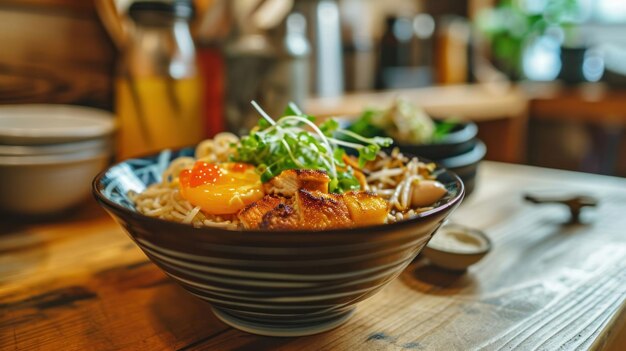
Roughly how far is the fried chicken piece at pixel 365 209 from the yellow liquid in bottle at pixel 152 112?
37.7 inches

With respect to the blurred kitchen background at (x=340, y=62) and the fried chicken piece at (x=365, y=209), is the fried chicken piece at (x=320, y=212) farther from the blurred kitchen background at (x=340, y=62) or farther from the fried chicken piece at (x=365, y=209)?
the blurred kitchen background at (x=340, y=62)

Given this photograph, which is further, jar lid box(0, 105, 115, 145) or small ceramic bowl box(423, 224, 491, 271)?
jar lid box(0, 105, 115, 145)

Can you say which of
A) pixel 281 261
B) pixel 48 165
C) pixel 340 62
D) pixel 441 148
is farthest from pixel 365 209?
pixel 340 62

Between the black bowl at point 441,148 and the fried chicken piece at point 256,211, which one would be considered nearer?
the fried chicken piece at point 256,211

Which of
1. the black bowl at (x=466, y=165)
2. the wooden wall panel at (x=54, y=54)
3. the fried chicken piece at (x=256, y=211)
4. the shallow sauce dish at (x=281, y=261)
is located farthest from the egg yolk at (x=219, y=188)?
the wooden wall panel at (x=54, y=54)

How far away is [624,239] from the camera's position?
4.06 feet

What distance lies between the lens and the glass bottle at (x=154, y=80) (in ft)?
4.98

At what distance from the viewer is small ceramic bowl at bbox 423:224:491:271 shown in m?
1.00

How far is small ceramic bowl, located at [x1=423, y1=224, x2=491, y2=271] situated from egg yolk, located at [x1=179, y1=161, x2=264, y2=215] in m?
0.41

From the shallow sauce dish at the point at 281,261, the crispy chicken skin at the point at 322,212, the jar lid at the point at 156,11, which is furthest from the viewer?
the jar lid at the point at 156,11

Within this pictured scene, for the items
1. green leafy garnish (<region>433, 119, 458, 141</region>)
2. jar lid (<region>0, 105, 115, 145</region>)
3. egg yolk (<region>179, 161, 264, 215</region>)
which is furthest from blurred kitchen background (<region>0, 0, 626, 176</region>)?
egg yolk (<region>179, 161, 264, 215</region>)

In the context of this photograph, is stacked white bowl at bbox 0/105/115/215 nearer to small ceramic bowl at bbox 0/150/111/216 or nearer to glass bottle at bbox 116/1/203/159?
small ceramic bowl at bbox 0/150/111/216

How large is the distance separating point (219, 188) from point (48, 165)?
59 cm

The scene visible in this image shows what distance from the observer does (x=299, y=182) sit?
79 cm
